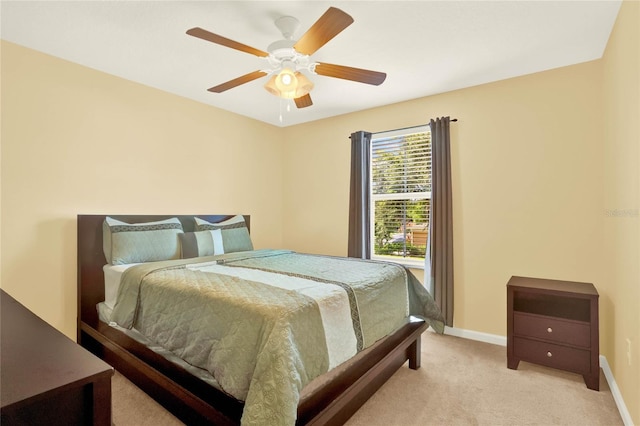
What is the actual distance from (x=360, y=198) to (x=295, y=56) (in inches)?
77.5

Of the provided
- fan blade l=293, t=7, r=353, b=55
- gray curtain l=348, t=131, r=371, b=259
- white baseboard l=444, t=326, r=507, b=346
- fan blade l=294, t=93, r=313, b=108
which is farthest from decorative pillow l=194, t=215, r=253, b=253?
white baseboard l=444, t=326, r=507, b=346

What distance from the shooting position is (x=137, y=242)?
2.69 meters

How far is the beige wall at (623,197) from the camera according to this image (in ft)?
5.46

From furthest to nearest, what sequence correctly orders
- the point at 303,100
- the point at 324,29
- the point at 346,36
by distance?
the point at 303,100, the point at 346,36, the point at 324,29

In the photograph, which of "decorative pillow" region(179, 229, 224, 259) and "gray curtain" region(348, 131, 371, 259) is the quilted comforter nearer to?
"decorative pillow" region(179, 229, 224, 259)

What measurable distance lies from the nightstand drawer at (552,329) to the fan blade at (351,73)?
6.65ft

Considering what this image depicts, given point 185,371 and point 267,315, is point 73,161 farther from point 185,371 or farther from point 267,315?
point 267,315

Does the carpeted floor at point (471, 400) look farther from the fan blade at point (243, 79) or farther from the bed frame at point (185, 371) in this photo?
Result: the fan blade at point (243, 79)

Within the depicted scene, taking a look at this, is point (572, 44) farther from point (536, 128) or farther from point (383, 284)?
→ point (383, 284)

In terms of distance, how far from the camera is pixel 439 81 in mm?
3000

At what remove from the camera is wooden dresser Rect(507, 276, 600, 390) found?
220 centimetres

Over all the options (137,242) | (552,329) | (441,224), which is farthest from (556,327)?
(137,242)

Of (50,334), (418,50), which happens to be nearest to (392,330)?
(50,334)

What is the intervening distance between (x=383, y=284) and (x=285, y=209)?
265 cm
